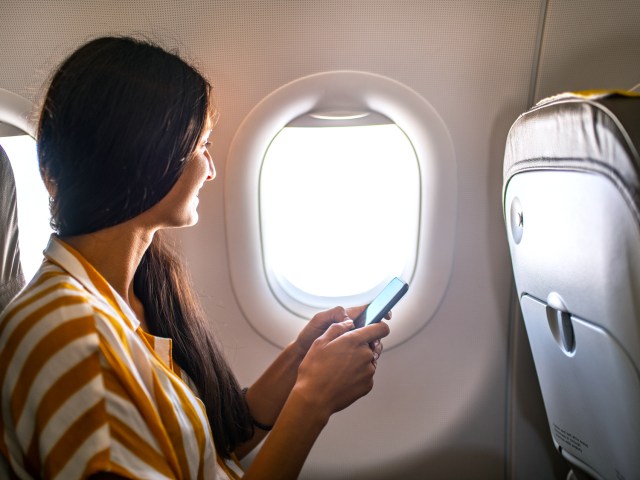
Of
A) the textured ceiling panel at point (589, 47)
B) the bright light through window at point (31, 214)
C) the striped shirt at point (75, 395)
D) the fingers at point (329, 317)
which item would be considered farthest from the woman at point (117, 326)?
the textured ceiling panel at point (589, 47)

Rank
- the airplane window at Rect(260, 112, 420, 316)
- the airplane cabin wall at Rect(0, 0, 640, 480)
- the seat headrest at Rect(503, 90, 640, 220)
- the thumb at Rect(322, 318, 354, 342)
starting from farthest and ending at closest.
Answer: the airplane window at Rect(260, 112, 420, 316), the airplane cabin wall at Rect(0, 0, 640, 480), the thumb at Rect(322, 318, 354, 342), the seat headrest at Rect(503, 90, 640, 220)

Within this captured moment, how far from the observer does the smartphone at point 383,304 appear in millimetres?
1271

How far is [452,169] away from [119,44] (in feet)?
3.39

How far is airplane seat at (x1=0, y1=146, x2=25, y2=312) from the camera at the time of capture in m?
1.39

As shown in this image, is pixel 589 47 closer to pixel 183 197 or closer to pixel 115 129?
pixel 183 197

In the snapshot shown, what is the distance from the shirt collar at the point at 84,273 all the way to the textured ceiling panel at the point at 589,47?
Result: 127cm

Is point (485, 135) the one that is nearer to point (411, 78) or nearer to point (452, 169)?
point (452, 169)

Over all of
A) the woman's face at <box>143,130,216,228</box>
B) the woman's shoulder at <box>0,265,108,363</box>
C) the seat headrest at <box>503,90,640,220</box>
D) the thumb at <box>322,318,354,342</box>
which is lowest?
the thumb at <box>322,318,354,342</box>

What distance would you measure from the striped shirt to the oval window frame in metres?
0.87

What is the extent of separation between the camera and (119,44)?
1054 mm

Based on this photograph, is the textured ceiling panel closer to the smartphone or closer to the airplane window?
the airplane window

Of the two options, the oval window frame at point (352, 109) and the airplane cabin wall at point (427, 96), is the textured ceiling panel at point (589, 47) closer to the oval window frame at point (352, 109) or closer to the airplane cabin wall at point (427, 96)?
the airplane cabin wall at point (427, 96)

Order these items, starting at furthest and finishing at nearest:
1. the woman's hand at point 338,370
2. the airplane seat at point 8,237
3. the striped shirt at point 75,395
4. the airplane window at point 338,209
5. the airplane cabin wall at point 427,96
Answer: the airplane window at point 338,209 → the airplane cabin wall at point 427,96 → the airplane seat at point 8,237 → the woman's hand at point 338,370 → the striped shirt at point 75,395

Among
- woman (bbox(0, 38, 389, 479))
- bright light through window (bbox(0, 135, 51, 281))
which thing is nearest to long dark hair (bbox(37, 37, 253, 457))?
woman (bbox(0, 38, 389, 479))
